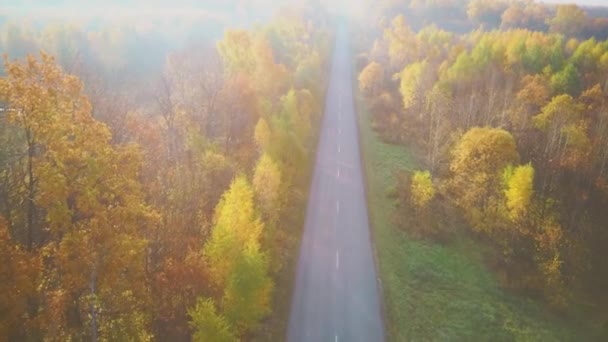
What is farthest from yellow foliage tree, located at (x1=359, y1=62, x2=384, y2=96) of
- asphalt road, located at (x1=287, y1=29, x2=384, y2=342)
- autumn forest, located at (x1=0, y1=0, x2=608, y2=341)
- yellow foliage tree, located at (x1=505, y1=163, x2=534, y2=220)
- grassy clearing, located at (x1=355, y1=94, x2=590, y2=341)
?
yellow foliage tree, located at (x1=505, y1=163, x2=534, y2=220)

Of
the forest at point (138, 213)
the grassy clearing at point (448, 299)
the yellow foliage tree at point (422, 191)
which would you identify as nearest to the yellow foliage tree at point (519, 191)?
the grassy clearing at point (448, 299)

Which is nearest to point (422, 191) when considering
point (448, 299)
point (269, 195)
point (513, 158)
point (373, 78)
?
point (513, 158)

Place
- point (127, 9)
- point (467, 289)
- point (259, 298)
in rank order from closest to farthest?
point (259, 298) < point (467, 289) < point (127, 9)

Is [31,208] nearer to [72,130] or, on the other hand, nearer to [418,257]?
[72,130]

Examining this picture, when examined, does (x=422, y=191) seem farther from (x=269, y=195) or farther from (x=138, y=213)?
(x=138, y=213)

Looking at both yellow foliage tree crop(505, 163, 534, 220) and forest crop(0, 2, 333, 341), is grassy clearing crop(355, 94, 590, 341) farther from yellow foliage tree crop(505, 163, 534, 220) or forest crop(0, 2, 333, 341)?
forest crop(0, 2, 333, 341)

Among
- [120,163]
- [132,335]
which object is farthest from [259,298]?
[120,163]

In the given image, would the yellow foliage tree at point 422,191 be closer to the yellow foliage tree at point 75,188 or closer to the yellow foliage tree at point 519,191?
the yellow foliage tree at point 519,191
